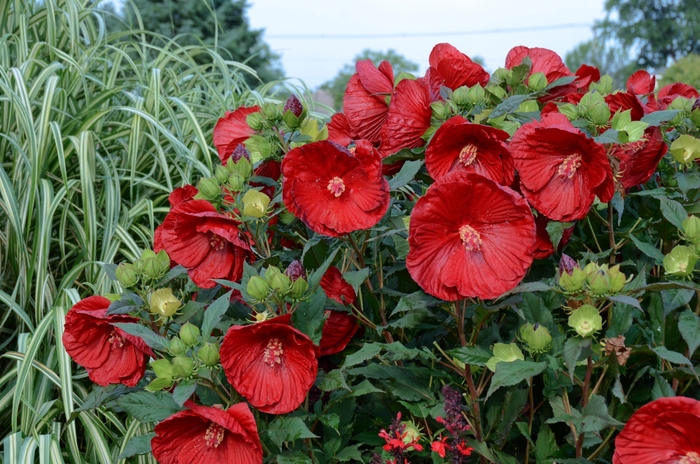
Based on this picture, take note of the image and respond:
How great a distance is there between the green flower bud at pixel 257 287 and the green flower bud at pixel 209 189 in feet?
0.54

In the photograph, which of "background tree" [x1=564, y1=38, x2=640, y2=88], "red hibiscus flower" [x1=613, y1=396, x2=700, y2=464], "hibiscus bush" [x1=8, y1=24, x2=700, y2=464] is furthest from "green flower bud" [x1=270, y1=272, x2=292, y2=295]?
"background tree" [x1=564, y1=38, x2=640, y2=88]

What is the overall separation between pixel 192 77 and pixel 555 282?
197 cm

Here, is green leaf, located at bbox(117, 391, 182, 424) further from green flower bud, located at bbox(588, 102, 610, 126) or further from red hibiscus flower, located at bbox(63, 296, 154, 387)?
green flower bud, located at bbox(588, 102, 610, 126)

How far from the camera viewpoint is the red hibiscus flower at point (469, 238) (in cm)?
67

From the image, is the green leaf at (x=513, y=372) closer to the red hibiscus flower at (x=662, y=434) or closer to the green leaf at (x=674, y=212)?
the red hibiscus flower at (x=662, y=434)

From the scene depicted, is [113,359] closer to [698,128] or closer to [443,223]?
[443,223]

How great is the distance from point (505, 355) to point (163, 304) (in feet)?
1.32

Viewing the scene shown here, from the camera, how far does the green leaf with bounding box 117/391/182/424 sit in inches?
30.8

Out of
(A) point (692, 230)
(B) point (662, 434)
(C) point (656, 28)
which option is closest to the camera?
(B) point (662, 434)

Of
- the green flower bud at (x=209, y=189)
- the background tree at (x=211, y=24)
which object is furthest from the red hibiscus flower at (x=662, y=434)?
the background tree at (x=211, y=24)

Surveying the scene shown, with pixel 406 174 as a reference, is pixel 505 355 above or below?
below

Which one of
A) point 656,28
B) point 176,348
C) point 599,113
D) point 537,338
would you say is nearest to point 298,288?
point 176,348

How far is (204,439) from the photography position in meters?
0.77

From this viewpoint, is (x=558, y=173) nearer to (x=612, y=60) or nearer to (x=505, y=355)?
(x=505, y=355)
